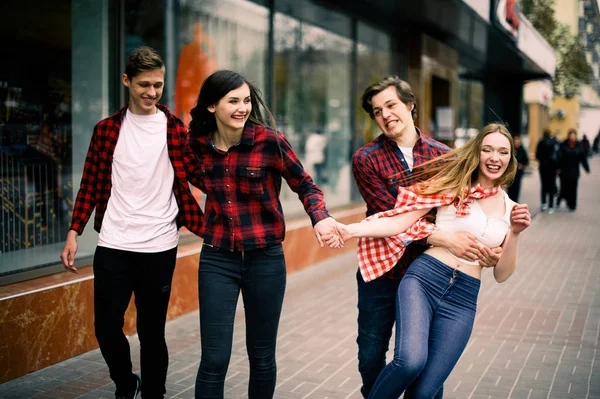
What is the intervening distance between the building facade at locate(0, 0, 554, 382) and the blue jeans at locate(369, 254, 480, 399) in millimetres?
833

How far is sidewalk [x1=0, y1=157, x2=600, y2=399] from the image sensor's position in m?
4.72

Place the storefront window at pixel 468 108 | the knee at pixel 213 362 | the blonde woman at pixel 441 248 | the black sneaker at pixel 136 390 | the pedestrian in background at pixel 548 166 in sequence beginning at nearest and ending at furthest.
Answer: the blonde woman at pixel 441 248
the knee at pixel 213 362
the black sneaker at pixel 136 390
the pedestrian in background at pixel 548 166
the storefront window at pixel 468 108

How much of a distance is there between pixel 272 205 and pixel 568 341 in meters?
3.57

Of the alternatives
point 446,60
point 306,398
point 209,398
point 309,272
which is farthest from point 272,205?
point 446,60

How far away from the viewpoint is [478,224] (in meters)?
3.36

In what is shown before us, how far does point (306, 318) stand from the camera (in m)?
6.62

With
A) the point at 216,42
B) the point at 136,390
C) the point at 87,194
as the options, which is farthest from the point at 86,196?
the point at 216,42

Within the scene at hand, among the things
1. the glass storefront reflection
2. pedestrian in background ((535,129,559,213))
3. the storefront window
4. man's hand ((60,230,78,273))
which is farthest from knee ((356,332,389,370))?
the storefront window

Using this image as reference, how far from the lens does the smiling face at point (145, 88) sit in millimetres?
3699

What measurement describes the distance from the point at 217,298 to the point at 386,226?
83 centimetres

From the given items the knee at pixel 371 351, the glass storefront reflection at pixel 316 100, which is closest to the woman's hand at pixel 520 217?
the knee at pixel 371 351

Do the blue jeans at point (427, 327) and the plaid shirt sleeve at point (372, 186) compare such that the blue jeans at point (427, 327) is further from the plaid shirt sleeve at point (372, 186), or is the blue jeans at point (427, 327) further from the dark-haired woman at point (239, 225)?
the dark-haired woman at point (239, 225)

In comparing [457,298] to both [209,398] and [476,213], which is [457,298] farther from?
[209,398]

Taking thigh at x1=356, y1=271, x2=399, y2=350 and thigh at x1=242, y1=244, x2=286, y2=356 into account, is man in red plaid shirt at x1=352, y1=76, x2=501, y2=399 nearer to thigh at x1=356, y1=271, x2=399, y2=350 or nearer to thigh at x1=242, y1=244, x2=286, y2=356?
thigh at x1=356, y1=271, x2=399, y2=350
